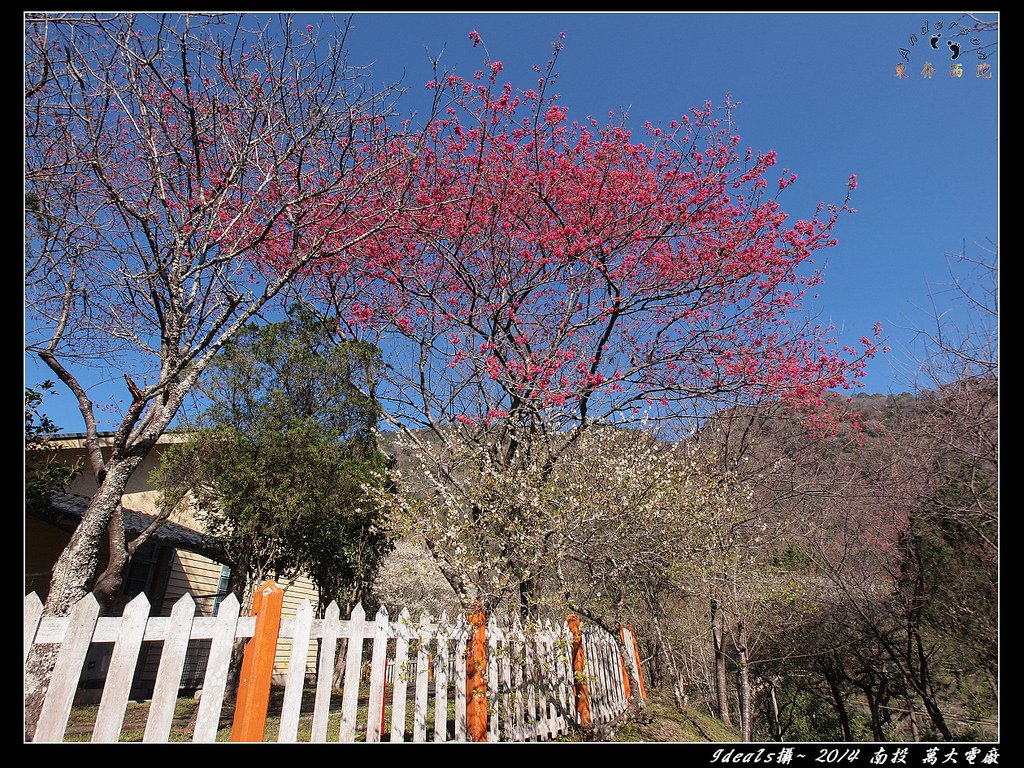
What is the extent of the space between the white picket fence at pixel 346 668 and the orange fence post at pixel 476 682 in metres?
0.06

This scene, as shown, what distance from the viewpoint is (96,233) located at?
271 inches

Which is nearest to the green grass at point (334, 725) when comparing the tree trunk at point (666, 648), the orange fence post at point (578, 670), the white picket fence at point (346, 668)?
the orange fence post at point (578, 670)

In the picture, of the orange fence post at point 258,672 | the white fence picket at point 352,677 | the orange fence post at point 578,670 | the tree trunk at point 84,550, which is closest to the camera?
the orange fence post at point 258,672

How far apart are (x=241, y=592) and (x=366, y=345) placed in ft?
15.0

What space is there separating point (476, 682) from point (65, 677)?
302cm

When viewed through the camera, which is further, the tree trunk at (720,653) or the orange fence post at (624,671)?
the tree trunk at (720,653)

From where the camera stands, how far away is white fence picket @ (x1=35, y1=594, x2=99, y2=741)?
10.3 ft

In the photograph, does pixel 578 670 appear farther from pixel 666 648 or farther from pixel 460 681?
pixel 666 648

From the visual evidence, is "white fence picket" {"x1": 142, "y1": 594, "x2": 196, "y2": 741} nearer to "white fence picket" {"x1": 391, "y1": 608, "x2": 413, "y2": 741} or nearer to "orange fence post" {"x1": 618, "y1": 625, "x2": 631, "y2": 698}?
"white fence picket" {"x1": 391, "y1": 608, "x2": 413, "y2": 741}

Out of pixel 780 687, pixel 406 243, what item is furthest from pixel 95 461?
pixel 780 687

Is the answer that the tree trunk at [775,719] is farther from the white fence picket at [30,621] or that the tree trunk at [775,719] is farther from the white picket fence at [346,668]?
the white fence picket at [30,621]

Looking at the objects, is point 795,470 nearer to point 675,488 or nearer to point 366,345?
point 675,488

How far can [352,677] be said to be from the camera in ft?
13.8

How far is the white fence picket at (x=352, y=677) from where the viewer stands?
4125 mm
